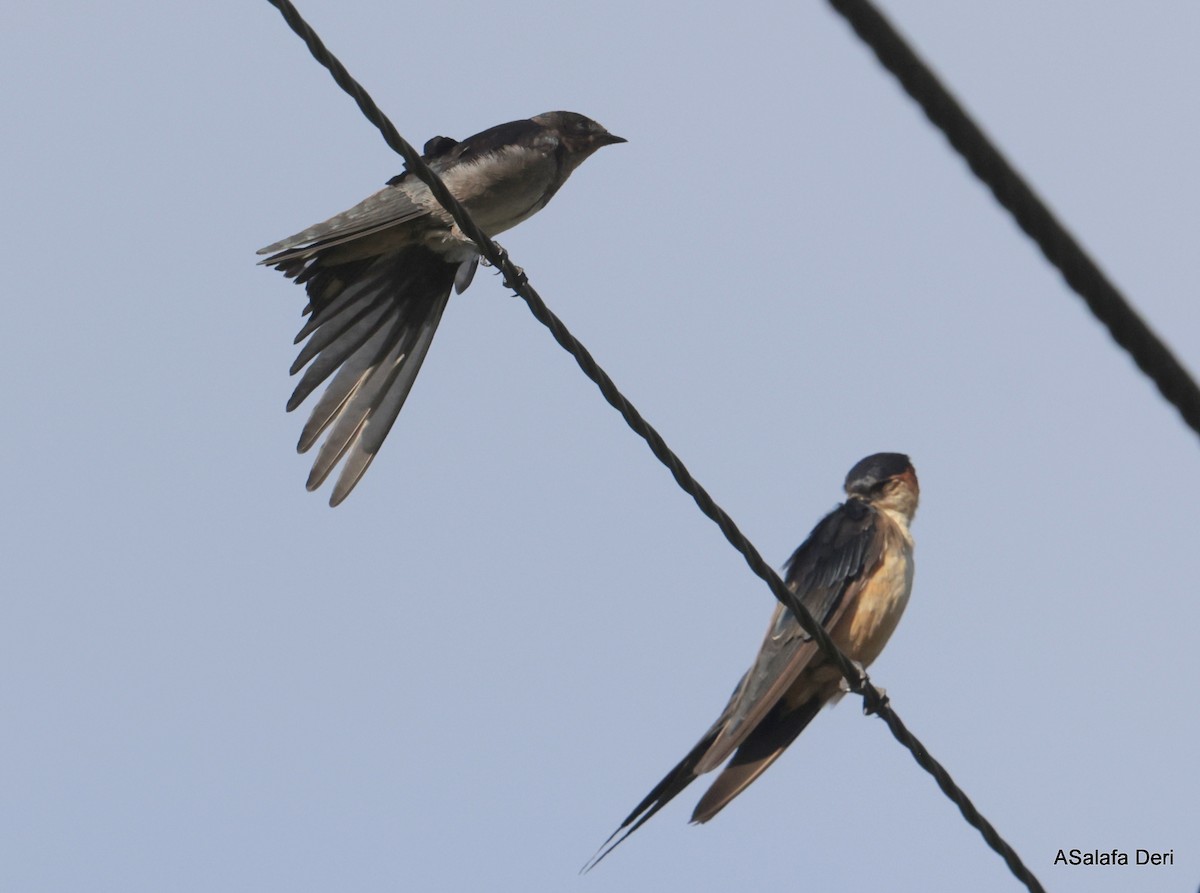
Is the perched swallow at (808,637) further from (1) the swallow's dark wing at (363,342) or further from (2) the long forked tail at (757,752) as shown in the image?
(1) the swallow's dark wing at (363,342)

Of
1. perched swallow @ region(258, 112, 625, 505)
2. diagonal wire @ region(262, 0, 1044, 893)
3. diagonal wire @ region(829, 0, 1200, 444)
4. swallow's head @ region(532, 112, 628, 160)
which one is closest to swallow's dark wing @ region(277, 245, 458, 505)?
perched swallow @ region(258, 112, 625, 505)

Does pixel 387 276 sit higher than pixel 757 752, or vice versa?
pixel 387 276

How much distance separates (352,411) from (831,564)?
208cm

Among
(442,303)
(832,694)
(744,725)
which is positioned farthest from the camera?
(442,303)

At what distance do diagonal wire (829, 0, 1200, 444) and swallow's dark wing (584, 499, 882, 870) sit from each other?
325cm

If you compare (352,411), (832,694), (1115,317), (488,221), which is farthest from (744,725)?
(1115,317)

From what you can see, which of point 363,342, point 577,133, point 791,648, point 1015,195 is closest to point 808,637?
point 791,648

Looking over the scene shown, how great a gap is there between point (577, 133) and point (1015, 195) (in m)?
6.26

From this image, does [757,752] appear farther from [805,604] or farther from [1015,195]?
[1015,195]

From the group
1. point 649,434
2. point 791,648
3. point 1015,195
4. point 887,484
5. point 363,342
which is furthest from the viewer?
point 887,484

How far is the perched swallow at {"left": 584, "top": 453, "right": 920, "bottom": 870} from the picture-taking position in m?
5.98

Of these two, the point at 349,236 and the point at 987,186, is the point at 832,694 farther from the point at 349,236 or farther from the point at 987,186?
the point at 987,186

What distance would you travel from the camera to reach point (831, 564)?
6910 millimetres

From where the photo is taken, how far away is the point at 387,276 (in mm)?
7242
